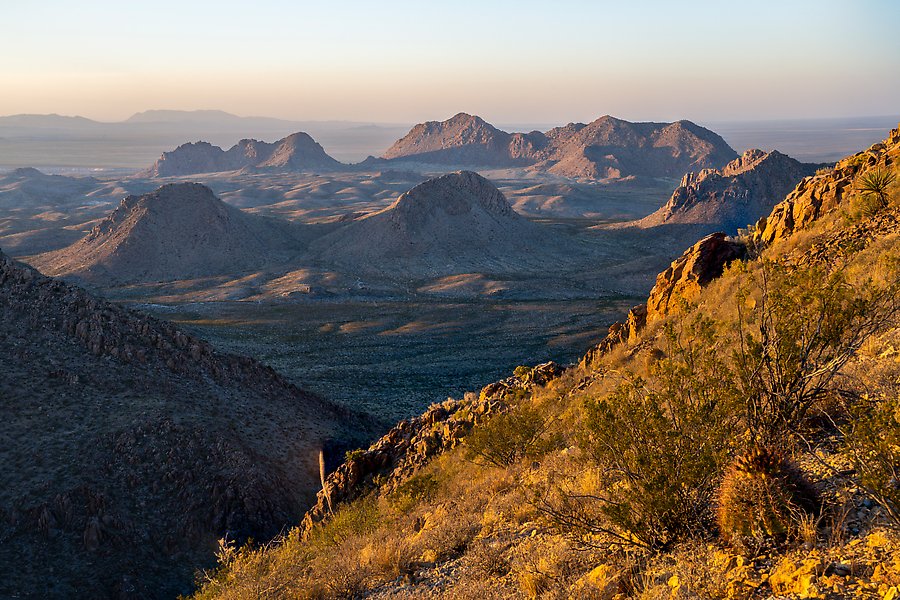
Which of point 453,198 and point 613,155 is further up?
point 613,155

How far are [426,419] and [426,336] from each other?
26.7m

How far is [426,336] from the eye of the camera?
43.4m

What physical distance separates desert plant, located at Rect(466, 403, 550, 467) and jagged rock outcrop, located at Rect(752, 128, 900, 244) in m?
8.50

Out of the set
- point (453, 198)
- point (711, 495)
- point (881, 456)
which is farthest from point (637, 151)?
point (881, 456)

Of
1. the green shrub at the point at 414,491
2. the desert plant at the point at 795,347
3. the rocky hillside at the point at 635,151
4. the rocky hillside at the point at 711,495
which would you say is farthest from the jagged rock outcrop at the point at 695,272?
the rocky hillside at the point at 635,151

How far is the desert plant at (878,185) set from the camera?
14.7 metres

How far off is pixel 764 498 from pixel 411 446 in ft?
36.3

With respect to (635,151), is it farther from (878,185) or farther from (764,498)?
(764,498)

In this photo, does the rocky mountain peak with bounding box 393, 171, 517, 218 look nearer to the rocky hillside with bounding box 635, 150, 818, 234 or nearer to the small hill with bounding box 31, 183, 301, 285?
the small hill with bounding box 31, 183, 301, 285

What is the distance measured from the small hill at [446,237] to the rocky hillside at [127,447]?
45843 millimetres

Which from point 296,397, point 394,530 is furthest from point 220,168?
point 394,530

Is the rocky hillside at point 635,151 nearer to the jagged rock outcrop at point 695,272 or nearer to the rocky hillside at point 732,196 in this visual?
the rocky hillside at point 732,196

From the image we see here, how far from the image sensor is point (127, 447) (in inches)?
701

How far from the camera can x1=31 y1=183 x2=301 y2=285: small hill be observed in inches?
2694
